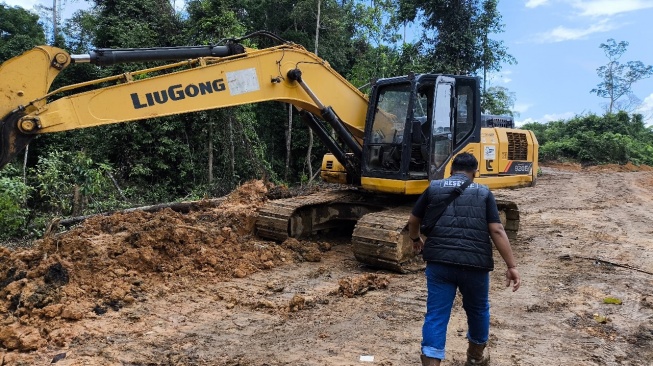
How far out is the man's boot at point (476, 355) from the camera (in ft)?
12.1

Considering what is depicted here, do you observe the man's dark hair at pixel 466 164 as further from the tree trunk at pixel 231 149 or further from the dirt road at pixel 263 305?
the tree trunk at pixel 231 149

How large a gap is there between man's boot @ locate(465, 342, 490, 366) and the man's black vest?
0.64 metres

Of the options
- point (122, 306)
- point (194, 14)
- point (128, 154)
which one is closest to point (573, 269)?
point (122, 306)

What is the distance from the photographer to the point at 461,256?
3453 mm

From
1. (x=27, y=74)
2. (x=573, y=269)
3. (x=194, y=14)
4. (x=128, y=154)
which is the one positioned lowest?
(x=573, y=269)

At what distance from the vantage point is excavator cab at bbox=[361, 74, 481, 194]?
6.64 m

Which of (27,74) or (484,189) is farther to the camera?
(27,74)

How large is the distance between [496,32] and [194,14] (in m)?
12.4

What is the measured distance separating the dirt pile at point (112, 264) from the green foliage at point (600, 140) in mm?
24615

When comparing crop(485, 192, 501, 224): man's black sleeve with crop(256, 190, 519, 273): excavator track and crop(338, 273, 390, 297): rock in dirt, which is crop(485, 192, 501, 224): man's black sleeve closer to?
crop(338, 273, 390, 297): rock in dirt

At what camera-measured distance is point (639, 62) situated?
36.8 metres

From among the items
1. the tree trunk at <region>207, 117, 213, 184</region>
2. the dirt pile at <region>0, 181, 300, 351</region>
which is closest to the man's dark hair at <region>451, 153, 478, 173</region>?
the dirt pile at <region>0, 181, 300, 351</region>

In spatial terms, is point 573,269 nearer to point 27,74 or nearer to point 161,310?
point 161,310

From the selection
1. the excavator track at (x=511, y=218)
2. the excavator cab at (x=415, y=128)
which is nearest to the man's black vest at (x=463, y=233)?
the excavator cab at (x=415, y=128)
